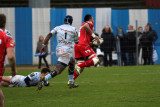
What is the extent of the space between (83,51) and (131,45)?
10761 millimetres

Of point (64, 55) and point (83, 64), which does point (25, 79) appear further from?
point (83, 64)

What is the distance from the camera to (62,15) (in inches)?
942

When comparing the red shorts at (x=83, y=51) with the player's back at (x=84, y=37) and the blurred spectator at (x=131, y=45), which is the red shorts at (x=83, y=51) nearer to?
the player's back at (x=84, y=37)

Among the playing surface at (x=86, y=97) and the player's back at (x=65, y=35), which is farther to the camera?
the player's back at (x=65, y=35)

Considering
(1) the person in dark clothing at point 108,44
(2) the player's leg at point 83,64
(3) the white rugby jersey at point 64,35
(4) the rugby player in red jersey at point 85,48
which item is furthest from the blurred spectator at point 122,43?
(3) the white rugby jersey at point 64,35

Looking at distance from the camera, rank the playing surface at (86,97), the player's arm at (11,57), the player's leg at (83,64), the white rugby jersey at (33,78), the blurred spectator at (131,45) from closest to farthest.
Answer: the player's arm at (11,57) < the playing surface at (86,97) < the white rugby jersey at (33,78) < the player's leg at (83,64) < the blurred spectator at (131,45)

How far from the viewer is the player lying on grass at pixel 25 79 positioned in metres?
11.4

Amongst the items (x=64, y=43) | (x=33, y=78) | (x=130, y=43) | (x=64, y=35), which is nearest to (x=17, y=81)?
(x=33, y=78)

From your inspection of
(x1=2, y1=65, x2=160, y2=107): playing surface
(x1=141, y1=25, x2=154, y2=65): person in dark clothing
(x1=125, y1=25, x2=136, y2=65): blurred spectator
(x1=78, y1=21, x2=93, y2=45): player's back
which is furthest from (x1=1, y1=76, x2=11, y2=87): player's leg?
(x1=141, y1=25, x2=154, y2=65): person in dark clothing

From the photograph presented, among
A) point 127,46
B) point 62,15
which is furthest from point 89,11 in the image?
point 127,46

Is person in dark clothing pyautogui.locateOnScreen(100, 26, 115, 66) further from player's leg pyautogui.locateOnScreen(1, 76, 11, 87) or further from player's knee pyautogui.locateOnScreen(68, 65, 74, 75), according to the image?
player's leg pyautogui.locateOnScreen(1, 76, 11, 87)

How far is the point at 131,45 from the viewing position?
22.7m

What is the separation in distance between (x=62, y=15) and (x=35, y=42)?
227 centimetres

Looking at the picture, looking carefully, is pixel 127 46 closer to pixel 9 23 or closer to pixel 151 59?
pixel 151 59
